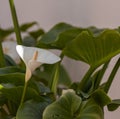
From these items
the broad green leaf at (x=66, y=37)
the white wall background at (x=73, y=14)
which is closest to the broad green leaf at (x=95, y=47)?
the broad green leaf at (x=66, y=37)

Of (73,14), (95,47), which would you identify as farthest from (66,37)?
(73,14)

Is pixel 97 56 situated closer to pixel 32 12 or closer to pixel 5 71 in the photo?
pixel 5 71

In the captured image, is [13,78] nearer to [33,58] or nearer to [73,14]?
[33,58]

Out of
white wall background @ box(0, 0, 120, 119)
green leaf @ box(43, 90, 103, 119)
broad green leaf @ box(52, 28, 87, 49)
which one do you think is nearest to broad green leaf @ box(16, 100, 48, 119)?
green leaf @ box(43, 90, 103, 119)

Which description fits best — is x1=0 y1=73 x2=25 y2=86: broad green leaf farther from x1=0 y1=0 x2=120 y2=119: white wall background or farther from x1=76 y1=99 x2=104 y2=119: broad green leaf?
x1=0 y1=0 x2=120 y2=119: white wall background

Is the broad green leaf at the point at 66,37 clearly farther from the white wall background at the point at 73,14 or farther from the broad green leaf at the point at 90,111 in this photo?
the white wall background at the point at 73,14
